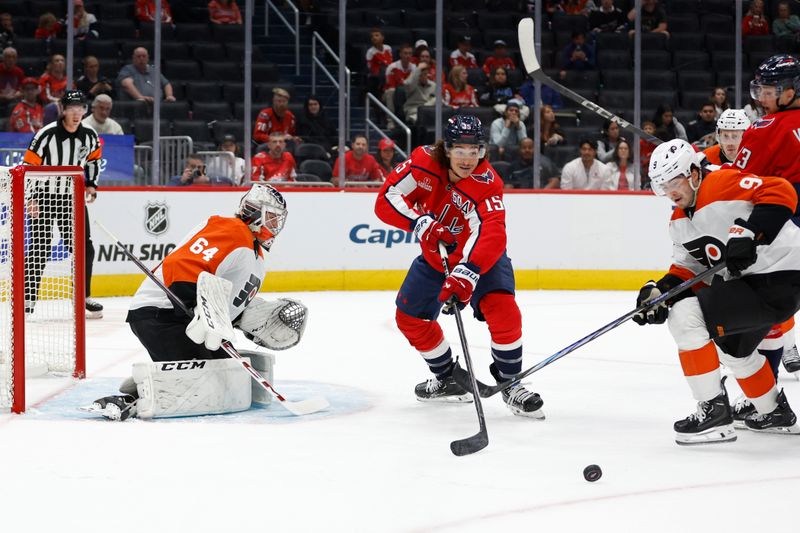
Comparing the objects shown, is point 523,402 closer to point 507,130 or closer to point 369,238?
point 369,238

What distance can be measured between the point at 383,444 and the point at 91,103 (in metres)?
4.99

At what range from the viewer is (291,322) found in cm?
372

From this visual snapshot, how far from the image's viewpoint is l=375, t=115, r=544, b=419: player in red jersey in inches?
143

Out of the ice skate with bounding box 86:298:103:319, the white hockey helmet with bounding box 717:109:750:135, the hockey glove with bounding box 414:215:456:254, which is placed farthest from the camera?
the ice skate with bounding box 86:298:103:319

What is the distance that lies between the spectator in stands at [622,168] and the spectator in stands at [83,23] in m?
3.71

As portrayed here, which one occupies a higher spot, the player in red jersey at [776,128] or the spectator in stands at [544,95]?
the spectator in stands at [544,95]

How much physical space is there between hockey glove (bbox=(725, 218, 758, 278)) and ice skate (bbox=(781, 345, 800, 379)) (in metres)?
1.52

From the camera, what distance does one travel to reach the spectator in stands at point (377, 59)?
27.1 ft

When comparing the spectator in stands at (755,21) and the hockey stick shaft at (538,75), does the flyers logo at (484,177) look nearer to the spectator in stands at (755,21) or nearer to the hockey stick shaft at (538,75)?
the hockey stick shaft at (538,75)

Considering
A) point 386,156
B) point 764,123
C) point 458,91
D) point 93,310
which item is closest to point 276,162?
point 386,156

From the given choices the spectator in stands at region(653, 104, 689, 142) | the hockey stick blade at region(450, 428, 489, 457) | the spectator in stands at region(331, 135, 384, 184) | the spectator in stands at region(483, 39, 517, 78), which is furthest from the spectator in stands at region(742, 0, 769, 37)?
the hockey stick blade at region(450, 428, 489, 457)

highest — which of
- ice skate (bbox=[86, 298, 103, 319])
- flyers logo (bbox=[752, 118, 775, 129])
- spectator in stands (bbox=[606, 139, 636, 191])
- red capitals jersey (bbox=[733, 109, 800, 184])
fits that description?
flyers logo (bbox=[752, 118, 775, 129])

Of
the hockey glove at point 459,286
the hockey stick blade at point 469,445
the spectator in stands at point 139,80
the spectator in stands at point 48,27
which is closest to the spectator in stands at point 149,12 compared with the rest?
the spectator in stands at point 139,80

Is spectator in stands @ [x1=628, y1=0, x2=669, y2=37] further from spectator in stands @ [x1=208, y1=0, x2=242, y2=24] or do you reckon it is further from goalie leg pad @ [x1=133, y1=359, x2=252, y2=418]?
goalie leg pad @ [x1=133, y1=359, x2=252, y2=418]
